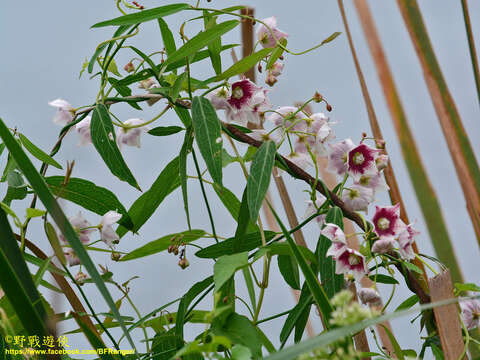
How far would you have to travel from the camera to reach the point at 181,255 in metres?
0.72

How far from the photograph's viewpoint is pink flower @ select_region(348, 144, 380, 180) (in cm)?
70

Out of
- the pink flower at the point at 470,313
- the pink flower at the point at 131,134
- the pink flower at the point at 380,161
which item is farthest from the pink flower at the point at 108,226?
the pink flower at the point at 470,313

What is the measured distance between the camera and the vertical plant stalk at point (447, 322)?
2.11 ft

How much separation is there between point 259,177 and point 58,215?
0.20 metres

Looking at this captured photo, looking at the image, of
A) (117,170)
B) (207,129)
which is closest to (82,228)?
(117,170)

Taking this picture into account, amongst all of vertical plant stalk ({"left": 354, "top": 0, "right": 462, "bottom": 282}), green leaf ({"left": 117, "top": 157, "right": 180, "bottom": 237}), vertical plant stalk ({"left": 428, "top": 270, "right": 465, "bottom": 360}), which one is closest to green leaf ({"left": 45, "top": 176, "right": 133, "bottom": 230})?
green leaf ({"left": 117, "top": 157, "right": 180, "bottom": 237})

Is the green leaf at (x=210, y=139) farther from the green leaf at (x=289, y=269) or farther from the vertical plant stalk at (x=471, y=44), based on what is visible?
the vertical plant stalk at (x=471, y=44)

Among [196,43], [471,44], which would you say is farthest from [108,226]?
[471,44]

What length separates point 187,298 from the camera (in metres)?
0.69

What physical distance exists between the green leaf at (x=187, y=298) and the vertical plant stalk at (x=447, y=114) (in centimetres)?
66

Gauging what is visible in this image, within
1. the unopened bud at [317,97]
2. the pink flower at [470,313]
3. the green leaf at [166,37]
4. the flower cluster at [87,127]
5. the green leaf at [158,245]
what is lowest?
the pink flower at [470,313]

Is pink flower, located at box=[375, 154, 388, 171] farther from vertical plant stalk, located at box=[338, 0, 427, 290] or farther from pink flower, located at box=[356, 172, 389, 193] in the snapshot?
vertical plant stalk, located at box=[338, 0, 427, 290]

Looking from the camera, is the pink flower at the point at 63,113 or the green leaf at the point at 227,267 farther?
the pink flower at the point at 63,113

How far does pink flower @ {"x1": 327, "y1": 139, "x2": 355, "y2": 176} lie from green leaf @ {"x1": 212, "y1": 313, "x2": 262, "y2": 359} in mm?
238
